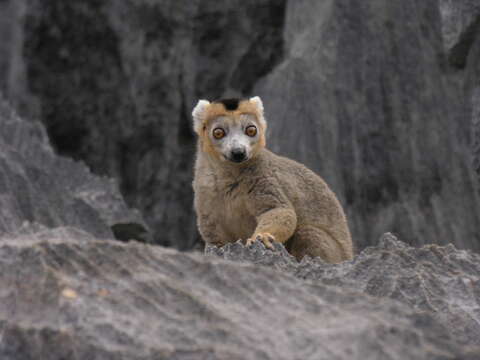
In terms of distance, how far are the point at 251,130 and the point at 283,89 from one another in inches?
200

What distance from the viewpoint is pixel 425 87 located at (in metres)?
12.7

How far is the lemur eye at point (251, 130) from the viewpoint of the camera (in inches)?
350

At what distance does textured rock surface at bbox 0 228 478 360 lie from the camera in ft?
14.4

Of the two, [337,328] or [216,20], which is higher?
[216,20]

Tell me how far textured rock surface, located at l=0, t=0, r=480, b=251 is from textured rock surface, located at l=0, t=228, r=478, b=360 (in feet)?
17.7

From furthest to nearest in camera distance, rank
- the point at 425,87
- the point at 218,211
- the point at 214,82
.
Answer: the point at 214,82 < the point at 425,87 < the point at 218,211

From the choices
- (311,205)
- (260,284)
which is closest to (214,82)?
(311,205)

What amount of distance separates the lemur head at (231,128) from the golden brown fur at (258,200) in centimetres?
1

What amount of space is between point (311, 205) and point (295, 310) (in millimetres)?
4503

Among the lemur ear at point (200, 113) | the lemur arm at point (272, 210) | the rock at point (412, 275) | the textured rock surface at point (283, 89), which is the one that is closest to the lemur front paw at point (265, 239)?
the lemur arm at point (272, 210)

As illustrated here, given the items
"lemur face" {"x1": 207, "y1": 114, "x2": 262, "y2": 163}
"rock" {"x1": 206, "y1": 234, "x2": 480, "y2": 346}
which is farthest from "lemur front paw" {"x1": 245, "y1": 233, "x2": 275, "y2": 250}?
"lemur face" {"x1": 207, "y1": 114, "x2": 262, "y2": 163}

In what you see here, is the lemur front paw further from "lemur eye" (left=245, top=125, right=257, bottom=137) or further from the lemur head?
"lemur eye" (left=245, top=125, right=257, bottom=137)

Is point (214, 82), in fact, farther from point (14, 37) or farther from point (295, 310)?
point (295, 310)

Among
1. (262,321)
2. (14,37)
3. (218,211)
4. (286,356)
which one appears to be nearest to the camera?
(286,356)
